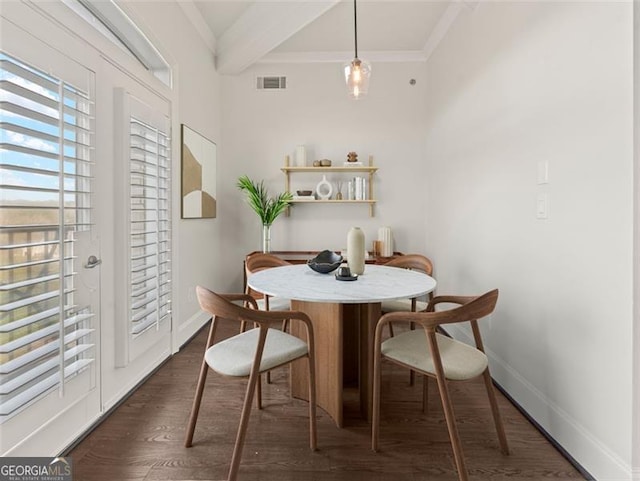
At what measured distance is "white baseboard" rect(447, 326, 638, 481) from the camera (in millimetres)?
1379

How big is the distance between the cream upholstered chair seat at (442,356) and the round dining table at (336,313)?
0.71 feet

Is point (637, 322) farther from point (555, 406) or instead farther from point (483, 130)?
point (483, 130)

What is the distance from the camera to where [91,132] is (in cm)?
173

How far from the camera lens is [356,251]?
2059 mm

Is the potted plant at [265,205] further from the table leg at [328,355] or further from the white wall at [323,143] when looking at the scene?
the table leg at [328,355]

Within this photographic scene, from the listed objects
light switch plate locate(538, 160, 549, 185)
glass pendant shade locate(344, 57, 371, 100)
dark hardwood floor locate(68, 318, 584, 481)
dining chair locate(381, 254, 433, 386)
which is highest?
glass pendant shade locate(344, 57, 371, 100)

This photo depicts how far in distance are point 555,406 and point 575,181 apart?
3.76 ft

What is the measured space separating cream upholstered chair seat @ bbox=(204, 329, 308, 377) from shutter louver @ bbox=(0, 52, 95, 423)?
70 centimetres

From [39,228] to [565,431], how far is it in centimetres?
264

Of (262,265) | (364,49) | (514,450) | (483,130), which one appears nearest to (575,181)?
(483,130)

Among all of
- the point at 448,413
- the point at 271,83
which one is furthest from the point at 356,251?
the point at 271,83

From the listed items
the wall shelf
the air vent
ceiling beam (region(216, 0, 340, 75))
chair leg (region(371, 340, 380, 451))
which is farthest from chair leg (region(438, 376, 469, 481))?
the air vent

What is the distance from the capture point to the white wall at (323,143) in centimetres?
404

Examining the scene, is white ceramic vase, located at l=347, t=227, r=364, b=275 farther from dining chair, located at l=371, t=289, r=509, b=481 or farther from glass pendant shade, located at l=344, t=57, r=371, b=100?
glass pendant shade, located at l=344, t=57, r=371, b=100
